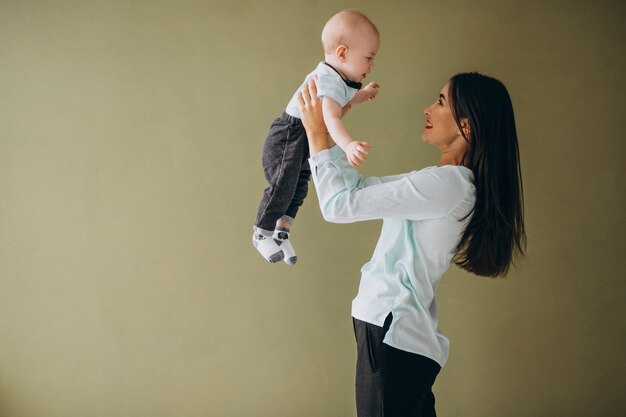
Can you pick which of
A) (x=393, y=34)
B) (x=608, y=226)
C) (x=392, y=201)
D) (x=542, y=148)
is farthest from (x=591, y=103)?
(x=392, y=201)

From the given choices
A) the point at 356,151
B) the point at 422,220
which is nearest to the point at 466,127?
the point at 422,220

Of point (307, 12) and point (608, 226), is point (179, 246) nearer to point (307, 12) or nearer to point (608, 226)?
point (307, 12)

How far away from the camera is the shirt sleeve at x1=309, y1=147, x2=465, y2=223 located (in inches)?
61.2

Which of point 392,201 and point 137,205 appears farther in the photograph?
point 137,205

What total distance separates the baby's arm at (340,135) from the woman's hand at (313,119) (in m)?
0.02

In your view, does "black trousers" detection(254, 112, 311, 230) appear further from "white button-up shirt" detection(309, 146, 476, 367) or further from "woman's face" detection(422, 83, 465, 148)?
"woman's face" detection(422, 83, 465, 148)

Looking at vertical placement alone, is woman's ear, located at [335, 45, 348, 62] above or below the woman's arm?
above

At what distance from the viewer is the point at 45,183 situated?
2.52 metres

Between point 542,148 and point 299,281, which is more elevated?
point 542,148

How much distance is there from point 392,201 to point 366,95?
471mm

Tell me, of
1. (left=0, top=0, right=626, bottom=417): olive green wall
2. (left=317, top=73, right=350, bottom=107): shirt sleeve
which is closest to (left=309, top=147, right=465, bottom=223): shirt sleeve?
(left=317, top=73, right=350, bottom=107): shirt sleeve

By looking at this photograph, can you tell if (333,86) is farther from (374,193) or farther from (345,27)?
(374,193)

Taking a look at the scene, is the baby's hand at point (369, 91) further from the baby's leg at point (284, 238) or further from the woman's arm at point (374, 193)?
the baby's leg at point (284, 238)

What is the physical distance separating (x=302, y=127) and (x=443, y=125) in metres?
0.41
